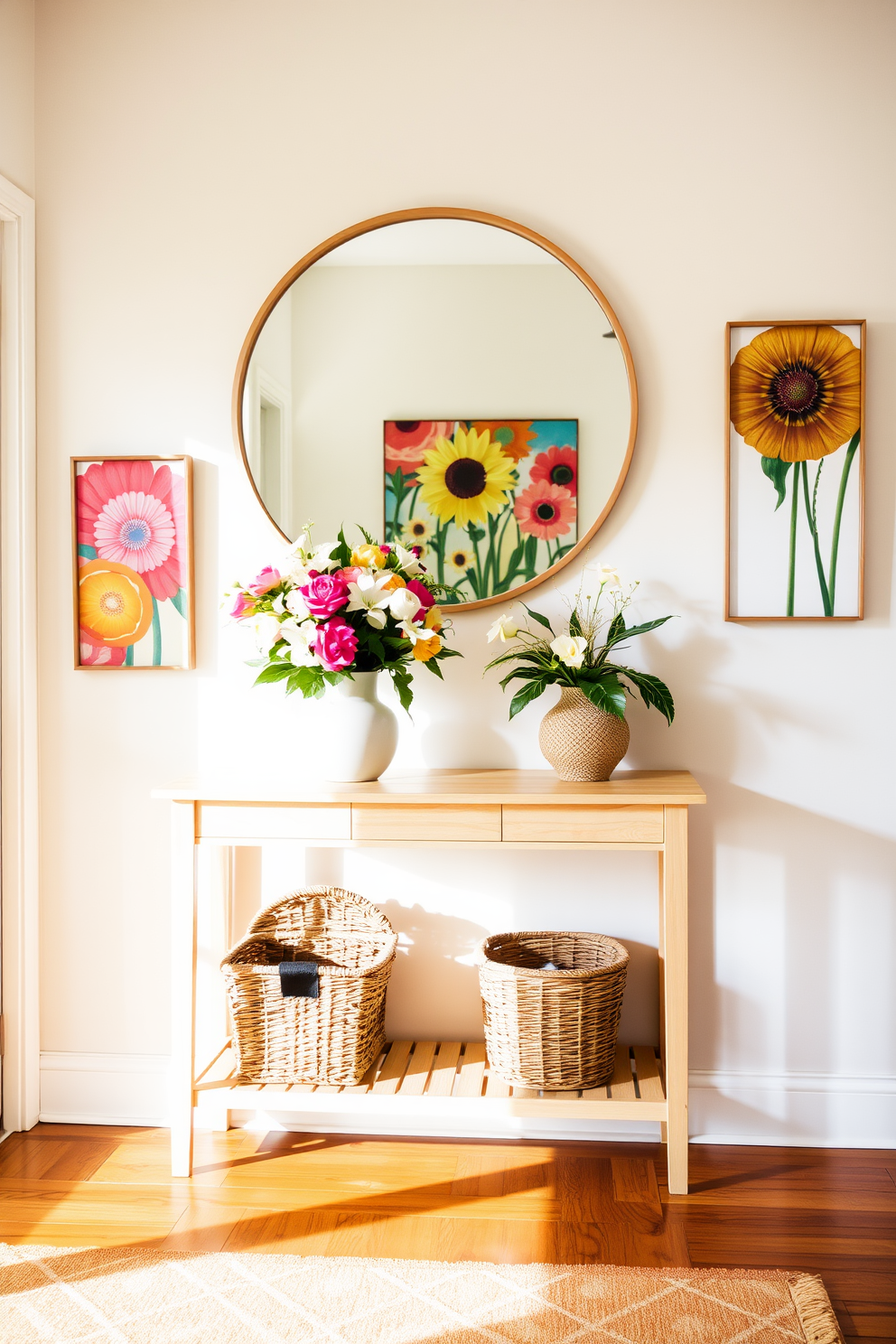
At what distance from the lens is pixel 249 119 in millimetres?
2248

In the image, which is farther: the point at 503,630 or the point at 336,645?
the point at 503,630

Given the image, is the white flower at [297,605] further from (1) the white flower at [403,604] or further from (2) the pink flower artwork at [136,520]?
(2) the pink flower artwork at [136,520]

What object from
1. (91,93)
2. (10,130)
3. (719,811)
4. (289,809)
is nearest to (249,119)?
(91,93)

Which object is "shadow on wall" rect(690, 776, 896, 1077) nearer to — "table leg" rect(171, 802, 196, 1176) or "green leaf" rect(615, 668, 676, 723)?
"green leaf" rect(615, 668, 676, 723)

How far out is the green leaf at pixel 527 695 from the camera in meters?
2.04

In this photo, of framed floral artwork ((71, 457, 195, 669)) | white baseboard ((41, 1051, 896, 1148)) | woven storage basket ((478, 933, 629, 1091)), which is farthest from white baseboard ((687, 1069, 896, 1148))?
framed floral artwork ((71, 457, 195, 669))

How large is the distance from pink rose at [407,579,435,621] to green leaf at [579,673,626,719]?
1.20ft

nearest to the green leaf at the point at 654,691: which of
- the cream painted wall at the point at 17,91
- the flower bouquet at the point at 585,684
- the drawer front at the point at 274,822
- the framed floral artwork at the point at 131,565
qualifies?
the flower bouquet at the point at 585,684

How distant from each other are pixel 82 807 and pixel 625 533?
146 cm

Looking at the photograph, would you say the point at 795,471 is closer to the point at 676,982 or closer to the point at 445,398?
the point at 445,398

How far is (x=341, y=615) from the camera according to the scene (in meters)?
1.94

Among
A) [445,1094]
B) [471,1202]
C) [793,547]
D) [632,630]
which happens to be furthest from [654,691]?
[471,1202]

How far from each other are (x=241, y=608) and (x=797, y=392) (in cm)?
132

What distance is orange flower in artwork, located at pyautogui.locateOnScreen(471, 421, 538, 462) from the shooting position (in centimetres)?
219
